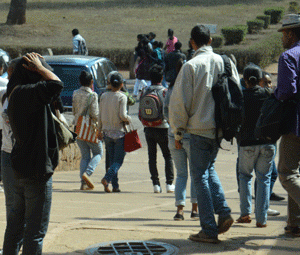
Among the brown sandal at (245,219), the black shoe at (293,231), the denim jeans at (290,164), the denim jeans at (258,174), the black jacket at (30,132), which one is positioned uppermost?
the black jacket at (30,132)

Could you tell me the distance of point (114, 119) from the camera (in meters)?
8.29

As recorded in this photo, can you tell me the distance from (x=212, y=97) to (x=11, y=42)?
27.5 meters

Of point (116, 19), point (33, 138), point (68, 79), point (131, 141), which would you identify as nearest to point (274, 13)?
point (116, 19)

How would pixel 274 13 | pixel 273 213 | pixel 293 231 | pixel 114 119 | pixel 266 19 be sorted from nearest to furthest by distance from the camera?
pixel 293 231 < pixel 273 213 < pixel 114 119 < pixel 266 19 < pixel 274 13

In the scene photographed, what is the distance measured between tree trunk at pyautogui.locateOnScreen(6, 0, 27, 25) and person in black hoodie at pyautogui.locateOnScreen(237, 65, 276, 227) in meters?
29.2

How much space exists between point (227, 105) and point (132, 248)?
1.44 meters

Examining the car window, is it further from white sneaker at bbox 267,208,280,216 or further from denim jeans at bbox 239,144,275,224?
denim jeans at bbox 239,144,275,224

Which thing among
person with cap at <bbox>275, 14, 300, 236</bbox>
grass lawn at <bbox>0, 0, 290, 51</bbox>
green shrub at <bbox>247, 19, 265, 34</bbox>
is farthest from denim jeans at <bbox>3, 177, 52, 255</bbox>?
green shrub at <bbox>247, 19, 265, 34</bbox>

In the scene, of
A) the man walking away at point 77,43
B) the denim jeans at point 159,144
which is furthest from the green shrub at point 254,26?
the denim jeans at point 159,144

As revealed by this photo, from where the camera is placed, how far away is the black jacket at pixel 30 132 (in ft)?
12.7

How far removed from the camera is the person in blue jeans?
827 cm

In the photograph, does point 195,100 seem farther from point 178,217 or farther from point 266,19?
point 266,19

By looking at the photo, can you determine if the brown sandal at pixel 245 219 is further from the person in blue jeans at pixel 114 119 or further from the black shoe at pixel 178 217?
the person in blue jeans at pixel 114 119

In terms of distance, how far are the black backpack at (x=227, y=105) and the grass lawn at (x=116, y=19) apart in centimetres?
2289
